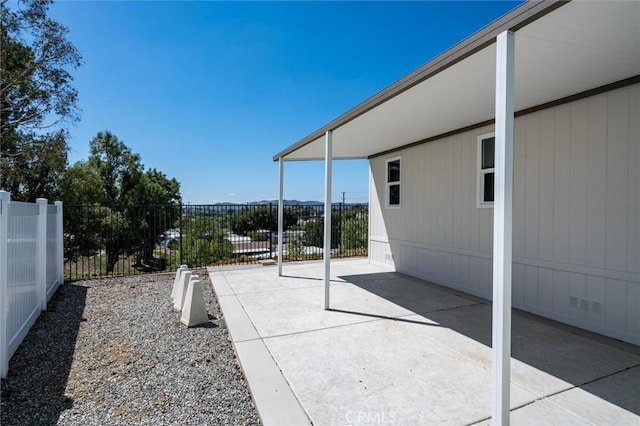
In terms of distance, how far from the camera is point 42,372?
114 inches

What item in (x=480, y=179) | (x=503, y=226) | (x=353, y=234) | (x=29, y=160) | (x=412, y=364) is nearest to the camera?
(x=503, y=226)

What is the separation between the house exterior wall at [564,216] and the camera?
337cm

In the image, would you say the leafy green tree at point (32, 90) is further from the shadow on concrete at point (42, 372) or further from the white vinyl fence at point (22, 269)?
the shadow on concrete at point (42, 372)

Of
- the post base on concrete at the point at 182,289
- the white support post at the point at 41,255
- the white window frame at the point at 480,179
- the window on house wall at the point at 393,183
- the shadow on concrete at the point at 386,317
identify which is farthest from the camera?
the window on house wall at the point at 393,183

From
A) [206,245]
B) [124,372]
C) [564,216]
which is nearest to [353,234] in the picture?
[206,245]

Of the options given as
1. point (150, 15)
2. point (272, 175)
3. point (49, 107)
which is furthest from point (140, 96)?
point (272, 175)

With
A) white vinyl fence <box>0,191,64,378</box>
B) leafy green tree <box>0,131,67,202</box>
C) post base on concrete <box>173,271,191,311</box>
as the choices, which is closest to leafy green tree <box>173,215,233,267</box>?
white vinyl fence <box>0,191,64,378</box>

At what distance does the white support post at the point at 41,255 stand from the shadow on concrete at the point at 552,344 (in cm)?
440

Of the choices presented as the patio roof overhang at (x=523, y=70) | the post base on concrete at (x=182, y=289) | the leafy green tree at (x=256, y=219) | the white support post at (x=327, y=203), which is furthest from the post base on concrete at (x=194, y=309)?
the leafy green tree at (x=256, y=219)

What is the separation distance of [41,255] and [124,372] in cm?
277

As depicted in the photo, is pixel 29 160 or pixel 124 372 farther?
pixel 29 160

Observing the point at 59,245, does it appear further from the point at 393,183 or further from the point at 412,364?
the point at 393,183

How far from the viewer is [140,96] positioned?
44.7 feet

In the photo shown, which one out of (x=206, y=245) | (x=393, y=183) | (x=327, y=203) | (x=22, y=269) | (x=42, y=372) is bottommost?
(x=42, y=372)
